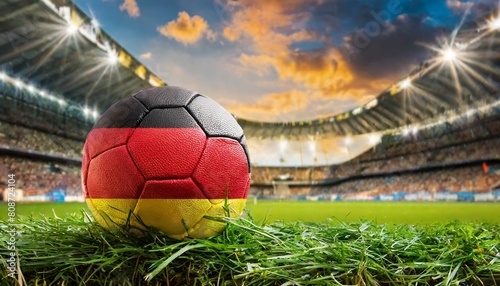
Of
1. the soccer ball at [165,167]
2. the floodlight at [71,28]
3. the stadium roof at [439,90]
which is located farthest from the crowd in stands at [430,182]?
the soccer ball at [165,167]

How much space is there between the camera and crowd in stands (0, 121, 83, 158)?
87.7 feet

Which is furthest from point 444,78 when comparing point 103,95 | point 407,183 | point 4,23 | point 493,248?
point 493,248

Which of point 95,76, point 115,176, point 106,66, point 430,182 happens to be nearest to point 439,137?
point 430,182

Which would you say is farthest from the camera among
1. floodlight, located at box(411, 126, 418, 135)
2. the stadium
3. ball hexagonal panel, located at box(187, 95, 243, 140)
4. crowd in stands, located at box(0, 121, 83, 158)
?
floodlight, located at box(411, 126, 418, 135)

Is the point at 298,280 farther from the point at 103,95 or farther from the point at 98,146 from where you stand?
the point at 103,95

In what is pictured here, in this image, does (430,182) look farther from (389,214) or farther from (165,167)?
(165,167)

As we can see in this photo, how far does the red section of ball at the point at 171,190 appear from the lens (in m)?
1.94

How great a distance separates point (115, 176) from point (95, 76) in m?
29.0

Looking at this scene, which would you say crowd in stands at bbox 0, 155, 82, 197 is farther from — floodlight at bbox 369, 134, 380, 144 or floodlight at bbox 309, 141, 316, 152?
floodlight at bbox 369, 134, 380, 144

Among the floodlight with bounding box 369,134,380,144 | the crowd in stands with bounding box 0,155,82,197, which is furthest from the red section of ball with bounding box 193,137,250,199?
the floodlight with bounding box 369,134,380,144

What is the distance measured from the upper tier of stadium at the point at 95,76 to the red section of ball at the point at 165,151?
2067 centimetres

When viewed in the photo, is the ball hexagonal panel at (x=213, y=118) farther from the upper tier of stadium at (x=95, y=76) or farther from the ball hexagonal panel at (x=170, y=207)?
the upper tier of stadium at (x=95, y=76)

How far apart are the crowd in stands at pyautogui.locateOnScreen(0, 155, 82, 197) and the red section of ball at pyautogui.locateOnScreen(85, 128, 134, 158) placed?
22144 millimetres

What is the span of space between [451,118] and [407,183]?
296 inches
